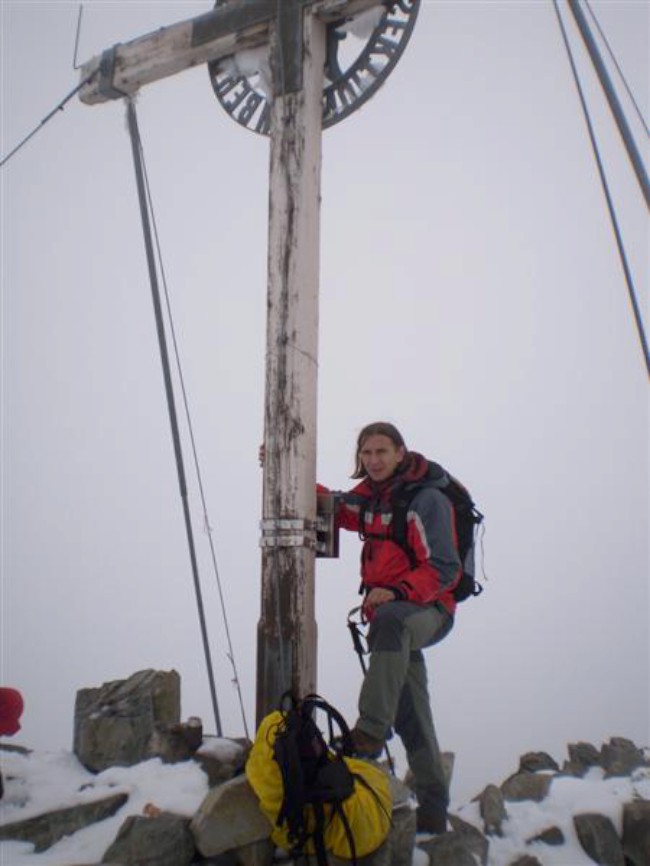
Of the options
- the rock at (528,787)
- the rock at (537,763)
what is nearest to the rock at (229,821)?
the rock at (528,787)

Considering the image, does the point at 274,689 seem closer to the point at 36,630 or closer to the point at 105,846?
the point at 105,846

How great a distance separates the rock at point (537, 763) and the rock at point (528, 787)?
48.4 inches

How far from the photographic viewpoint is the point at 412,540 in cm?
395

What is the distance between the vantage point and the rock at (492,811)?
4.29 meters

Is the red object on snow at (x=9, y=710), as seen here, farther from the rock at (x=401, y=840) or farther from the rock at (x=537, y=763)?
the rock at (x=537, y=763)

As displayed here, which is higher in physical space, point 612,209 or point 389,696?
point 612,209

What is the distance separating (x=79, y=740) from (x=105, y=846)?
1.31 metres

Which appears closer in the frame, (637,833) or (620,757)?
(637,833)

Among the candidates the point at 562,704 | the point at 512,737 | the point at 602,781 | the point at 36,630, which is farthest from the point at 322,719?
the point at 36,630

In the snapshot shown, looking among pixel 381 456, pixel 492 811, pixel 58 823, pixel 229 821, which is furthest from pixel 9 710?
pixel 492 811

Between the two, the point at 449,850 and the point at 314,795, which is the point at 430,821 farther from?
the point at 314,795

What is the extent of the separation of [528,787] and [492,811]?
0.95 metres

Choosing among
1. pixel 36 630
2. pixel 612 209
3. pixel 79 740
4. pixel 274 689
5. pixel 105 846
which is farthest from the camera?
pixel 36 630

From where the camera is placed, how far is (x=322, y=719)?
52781 mm
